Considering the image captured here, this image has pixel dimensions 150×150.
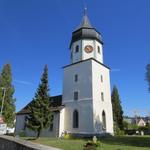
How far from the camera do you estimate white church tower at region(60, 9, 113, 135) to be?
29.8 metres

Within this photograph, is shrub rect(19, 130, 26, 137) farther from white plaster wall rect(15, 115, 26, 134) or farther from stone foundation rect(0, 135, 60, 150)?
stone foundation rect(0, 135, 60, 150)

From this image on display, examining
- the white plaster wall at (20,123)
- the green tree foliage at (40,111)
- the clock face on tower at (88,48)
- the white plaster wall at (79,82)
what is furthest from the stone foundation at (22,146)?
the white plaster wall at (20,123)

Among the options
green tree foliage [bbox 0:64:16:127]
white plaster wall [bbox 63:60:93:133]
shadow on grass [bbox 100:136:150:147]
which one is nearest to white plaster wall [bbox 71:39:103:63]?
white plaster wall [bbox 63:60:93:133]

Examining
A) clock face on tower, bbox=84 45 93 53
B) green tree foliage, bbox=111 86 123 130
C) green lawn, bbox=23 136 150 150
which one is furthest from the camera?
green tree foliage, bbox=111 86 123 130

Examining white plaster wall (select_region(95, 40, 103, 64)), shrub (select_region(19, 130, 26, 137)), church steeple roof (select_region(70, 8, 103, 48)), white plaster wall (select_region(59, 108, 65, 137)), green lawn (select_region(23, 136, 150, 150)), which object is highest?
church steeple roof (select_region(70, 8, 103, 48))

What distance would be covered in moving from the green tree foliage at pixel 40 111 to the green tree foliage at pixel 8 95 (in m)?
17.7

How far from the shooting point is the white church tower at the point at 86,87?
29812mm

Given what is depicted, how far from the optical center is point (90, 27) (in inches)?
Result: 1395

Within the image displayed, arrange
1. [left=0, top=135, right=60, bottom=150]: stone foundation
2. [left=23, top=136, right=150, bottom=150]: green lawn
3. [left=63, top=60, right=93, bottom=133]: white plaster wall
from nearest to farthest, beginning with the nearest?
[left=0, top=135, right=60, bottom=150]: stone foundation, [left=23, top=136, right=150, bottom=150]: green lawn, [left=63, top=60, right=93, bottom=133]: white plaster wall

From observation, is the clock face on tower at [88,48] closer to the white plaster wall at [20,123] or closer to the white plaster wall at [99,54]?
the white plaster wall at [99,54]

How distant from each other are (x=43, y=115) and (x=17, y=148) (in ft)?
64.2

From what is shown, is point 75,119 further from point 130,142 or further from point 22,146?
point 22,146

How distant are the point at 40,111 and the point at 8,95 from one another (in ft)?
67.8

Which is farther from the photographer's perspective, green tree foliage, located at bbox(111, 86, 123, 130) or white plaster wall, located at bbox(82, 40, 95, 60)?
green tree foliage, located at bbox(111, 86, 123, 130)
